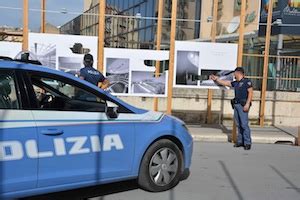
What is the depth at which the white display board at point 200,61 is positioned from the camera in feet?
32.9

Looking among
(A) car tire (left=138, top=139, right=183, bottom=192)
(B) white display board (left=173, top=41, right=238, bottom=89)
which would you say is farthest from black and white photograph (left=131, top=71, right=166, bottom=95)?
(A) car tire (left=138, top=139, right=183, bottom=192)

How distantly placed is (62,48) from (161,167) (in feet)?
14.8

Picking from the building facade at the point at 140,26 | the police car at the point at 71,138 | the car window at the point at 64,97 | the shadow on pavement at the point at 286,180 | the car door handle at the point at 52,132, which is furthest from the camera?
the building facade at the point at 140,26

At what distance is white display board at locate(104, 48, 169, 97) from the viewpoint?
31.8 ft

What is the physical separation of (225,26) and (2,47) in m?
14.2

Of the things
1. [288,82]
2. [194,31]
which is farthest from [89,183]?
[194,31]

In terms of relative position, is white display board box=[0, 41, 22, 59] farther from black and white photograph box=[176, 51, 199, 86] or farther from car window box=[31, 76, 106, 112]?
car window box=[31, 76, 106, 112]

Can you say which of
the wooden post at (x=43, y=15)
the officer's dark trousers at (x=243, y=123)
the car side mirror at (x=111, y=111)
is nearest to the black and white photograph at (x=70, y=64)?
the wooden post at (x=43, y=15)

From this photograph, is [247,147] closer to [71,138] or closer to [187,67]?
[187,67]

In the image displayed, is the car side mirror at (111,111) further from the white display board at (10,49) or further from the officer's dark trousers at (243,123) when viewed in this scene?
the white display board at (10,49)

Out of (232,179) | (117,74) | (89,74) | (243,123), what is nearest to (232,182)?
(232,179)

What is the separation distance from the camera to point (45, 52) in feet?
31.1

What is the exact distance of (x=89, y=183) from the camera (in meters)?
5.20

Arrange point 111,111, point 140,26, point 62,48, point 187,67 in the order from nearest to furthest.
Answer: point 111,111 < point 62,48 < point 187,67 < point 140,26
